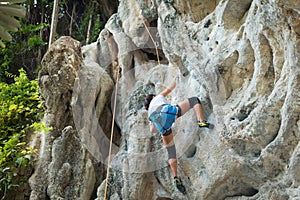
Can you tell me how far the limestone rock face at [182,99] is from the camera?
3873mm

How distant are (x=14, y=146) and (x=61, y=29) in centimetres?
489

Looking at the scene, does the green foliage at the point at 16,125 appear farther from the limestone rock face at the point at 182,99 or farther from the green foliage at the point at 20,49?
the green foliage at the point at 20,49

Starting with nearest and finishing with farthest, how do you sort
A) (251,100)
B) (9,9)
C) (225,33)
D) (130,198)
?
(9,9) < (251,100) < (225,33) < (130,198)

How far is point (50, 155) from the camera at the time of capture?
6.68 meters

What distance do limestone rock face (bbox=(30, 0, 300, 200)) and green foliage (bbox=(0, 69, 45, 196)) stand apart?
1.14 ft

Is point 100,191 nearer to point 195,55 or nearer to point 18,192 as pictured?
point 18,192

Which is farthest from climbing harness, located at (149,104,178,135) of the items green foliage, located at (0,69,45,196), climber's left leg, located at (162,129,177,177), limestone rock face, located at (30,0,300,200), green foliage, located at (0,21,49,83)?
green foliage, located at (0,21,49,83)

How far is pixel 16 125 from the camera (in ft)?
25.1

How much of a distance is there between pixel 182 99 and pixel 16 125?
12.0ft

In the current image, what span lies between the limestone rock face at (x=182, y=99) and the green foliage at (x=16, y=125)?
349 millimetres

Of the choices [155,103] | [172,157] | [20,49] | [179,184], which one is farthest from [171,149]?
[20,49]

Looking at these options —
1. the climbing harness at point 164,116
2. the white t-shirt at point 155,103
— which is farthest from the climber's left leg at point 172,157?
the white t-shirt at point 155,103

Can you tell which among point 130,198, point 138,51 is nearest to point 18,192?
point 130,198

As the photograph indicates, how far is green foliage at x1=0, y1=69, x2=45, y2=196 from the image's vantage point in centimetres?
656
